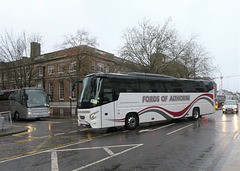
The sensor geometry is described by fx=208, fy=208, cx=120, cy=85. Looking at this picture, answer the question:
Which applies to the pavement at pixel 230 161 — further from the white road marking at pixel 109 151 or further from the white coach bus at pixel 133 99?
the white coach bus at pixel 133 99

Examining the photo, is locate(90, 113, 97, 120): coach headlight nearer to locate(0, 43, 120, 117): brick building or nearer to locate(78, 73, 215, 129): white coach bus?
locate(78, 73, 215, 129): white coach bus

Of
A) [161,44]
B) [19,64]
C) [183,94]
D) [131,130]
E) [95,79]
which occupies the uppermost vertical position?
[161,44]

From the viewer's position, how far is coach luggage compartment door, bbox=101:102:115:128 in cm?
1098

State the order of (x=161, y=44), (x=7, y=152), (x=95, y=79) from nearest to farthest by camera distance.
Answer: (x=7, y=152)
(x=95, y=79)
(x=161, y=44)

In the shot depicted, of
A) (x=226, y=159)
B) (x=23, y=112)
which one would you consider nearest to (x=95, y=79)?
(x=226, y=159)

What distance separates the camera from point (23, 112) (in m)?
20.0

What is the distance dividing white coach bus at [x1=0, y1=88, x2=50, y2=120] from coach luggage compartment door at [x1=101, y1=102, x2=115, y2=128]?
11236 millimetres

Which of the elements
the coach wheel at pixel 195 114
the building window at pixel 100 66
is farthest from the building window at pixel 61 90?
the coach wheel at pixel 195 114

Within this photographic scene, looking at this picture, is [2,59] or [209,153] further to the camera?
[2,59]

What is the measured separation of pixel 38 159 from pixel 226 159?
546 centimetres

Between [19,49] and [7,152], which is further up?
[19,49]

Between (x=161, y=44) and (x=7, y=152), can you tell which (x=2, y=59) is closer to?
(x=161, y=44)

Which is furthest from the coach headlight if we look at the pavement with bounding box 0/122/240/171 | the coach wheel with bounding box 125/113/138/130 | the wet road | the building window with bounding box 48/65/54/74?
the building window with bounding box 48/65/54/74

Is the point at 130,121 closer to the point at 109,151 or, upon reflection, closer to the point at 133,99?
the point at 133,99
